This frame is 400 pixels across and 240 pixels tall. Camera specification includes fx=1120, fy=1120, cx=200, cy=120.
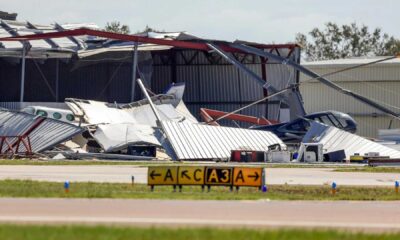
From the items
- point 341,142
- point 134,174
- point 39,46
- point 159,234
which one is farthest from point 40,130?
point 159,234

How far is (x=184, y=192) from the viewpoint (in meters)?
32.7

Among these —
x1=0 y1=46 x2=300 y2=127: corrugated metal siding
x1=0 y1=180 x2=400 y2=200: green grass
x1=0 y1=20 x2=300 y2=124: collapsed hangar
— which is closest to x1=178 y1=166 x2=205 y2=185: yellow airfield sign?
x1=0 y1=180 x2=400 y2=200: green grass

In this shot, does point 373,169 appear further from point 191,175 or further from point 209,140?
point 191,175

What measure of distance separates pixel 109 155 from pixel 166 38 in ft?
66.5

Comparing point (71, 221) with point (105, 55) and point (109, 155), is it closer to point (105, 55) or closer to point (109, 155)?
point (109, 155)

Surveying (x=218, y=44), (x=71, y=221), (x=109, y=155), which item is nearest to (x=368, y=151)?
(x=109, y=155)

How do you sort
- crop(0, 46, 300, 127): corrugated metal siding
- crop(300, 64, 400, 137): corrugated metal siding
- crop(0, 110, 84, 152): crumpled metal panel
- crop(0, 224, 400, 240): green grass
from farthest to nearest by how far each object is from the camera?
crop(300, 64, 400, 137): corrugated metal siding, crop(0, 46, 300, 127): corrugated metal siding, crop(0, 110, 84, 152): crumpled metal panel, crop(0, 224, 400, 240): green grass

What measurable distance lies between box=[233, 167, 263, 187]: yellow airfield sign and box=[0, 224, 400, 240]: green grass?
11.5m

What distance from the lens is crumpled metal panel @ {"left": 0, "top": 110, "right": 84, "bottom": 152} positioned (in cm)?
6228

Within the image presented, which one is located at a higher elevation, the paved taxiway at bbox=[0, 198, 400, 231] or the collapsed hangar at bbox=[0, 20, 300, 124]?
the collapsed hangar at bbox=[0, 20, 300, 124]

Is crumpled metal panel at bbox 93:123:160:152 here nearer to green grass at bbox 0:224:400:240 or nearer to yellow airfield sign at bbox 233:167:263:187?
yellow airfield sign at bbox 233:167:263:187

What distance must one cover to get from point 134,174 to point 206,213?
1823 cm

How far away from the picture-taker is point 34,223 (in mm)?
22297

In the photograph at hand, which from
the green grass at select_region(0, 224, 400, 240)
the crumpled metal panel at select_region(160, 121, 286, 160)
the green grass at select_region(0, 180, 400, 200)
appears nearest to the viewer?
the green grass at select_region(0, 224, 400, 240)
